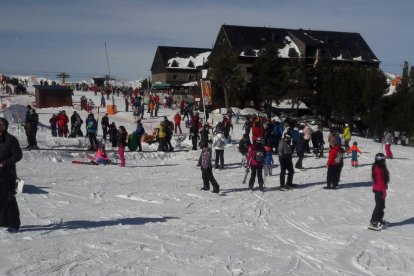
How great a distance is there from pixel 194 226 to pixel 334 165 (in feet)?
21.1

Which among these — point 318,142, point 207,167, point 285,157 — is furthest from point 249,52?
point 207,167

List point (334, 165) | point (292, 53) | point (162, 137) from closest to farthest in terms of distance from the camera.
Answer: point (334, 165) → point (162, 137) → point (292, 53)

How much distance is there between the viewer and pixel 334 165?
48.3 feet

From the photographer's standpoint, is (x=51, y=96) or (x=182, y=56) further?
(x=182, y=56)

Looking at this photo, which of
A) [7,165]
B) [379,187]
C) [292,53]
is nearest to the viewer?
[7,165]

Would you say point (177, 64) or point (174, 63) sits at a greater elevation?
point (174, 63)

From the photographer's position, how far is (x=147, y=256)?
7.60 m

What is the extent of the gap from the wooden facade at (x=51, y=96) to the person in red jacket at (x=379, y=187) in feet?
112

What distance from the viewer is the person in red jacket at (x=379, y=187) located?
33.1 ft

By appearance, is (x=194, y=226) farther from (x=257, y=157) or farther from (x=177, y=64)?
(x=177, y=64)

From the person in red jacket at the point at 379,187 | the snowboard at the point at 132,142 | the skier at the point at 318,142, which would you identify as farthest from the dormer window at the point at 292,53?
the person in red jacket at the point at 379,187

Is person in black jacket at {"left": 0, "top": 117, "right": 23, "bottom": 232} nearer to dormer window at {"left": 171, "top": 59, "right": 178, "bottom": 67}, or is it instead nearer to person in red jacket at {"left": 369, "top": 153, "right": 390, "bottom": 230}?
person in red jacket at {"left": 369, "top": 153, "right": 390, "bottom": 230}

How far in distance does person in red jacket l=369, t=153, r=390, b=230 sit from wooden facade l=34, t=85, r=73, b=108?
34.3 metres

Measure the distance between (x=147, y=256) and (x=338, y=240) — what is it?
4.01 meters
